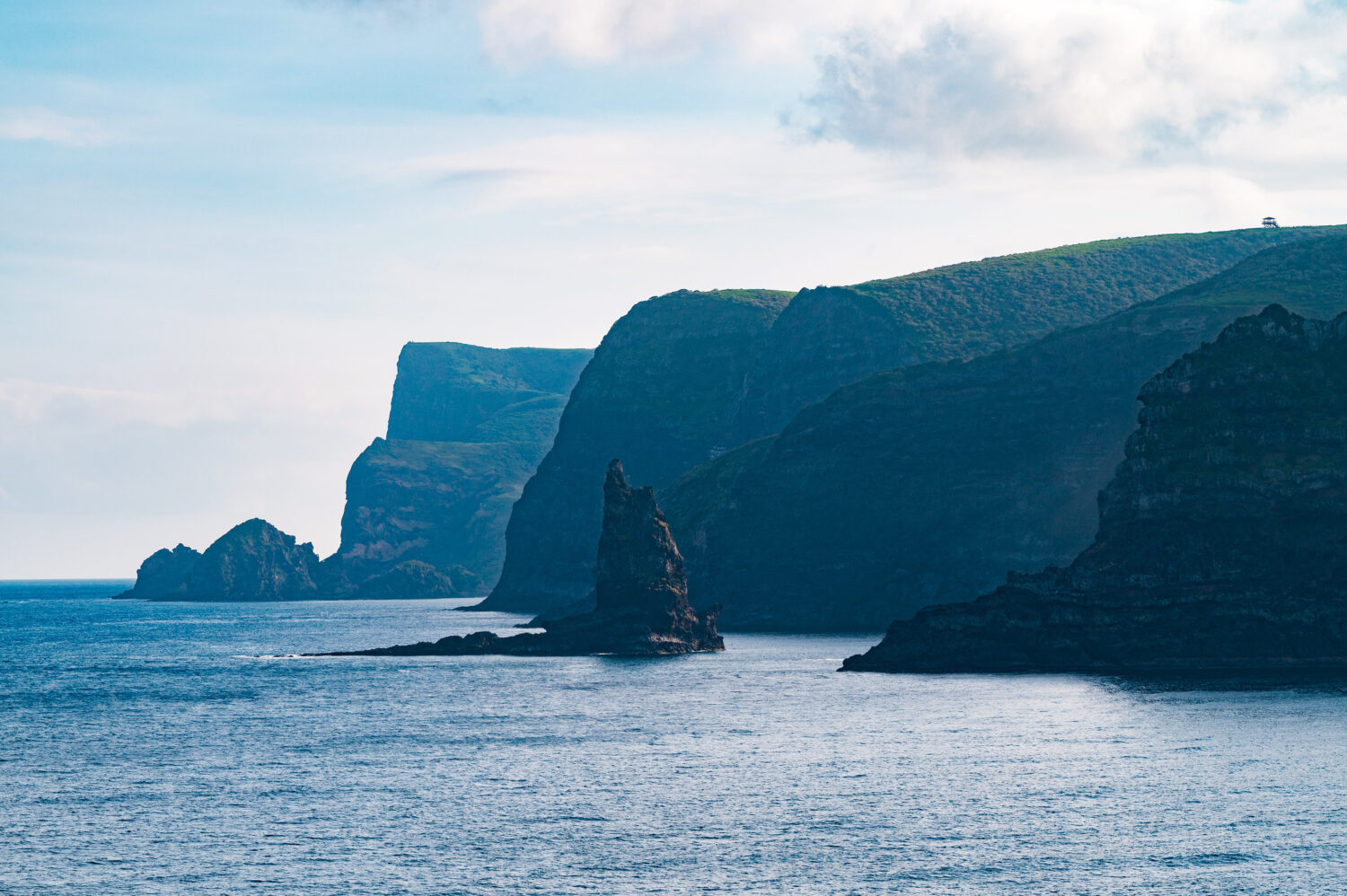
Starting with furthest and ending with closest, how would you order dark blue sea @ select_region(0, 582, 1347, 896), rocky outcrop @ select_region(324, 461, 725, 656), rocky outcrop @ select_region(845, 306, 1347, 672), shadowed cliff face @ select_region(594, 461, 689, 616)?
rocky outcrop @ select_region(324, 461, 725, 656), shadowed cliff face @ select_region(594, 461, 689, 616), rocky outcrop @ select_region(845, 306, 1347, 672), dark blue sea @ select_region(0, 582, 1347, 896)

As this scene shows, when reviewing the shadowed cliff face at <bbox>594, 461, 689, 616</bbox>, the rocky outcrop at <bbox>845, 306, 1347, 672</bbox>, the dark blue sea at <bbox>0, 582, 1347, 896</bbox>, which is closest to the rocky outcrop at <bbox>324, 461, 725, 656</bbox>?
the shadowed cliff face at <bbox>594, 461, 689, 616</bbox>

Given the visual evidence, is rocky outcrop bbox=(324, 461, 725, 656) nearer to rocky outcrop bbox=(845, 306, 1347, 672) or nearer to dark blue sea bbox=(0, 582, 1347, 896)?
rocky outcrop bbox=(845, 306, 1347, 672)

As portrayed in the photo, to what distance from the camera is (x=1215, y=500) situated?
13662 centimetres

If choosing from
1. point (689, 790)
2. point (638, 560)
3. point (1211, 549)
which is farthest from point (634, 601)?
point (689, 790)

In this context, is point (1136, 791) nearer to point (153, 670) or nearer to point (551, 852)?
point (551, 852)

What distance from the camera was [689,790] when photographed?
79062mm

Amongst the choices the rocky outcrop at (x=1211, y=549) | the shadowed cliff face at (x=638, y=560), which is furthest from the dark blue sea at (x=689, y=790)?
the shadowed cliff face at (x=638, y=560)

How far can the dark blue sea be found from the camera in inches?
2368

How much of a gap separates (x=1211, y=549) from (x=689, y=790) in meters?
73.7

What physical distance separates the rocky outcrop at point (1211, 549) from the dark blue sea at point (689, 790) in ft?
27.7

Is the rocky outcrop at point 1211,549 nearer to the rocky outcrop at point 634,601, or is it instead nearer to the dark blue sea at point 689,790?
the dark blue sea at point 689,790

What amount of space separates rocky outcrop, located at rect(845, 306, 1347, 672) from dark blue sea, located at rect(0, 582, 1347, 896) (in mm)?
8447

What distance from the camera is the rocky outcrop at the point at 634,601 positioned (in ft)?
547

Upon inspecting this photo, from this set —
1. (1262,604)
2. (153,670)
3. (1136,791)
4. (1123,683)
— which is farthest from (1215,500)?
(153,670)
